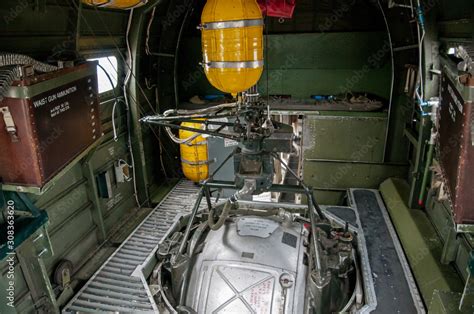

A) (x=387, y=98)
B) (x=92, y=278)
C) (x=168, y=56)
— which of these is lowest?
(x=92, y=278)

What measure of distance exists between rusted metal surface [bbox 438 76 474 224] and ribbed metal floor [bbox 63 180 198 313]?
9.70ft

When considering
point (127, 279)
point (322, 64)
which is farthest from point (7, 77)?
point (322, 64)

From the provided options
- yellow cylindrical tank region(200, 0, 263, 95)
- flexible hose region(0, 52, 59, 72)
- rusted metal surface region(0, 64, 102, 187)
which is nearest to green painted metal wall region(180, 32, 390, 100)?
yellow cylindrical tank region(200, 0, 263, 95)

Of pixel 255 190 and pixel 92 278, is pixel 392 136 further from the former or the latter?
pixel 92 278

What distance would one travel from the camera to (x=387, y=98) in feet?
21.6

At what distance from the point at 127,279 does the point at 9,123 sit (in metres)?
2.31

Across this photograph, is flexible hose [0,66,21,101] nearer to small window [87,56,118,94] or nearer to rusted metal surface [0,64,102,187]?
rusted metal surface [0,64,102,187]

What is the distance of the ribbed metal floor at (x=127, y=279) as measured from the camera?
3695 mm

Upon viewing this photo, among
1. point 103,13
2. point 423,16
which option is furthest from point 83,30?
point 423,16

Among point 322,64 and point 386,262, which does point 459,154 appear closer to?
point 386,262

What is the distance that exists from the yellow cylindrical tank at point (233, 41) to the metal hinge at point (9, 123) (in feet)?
5.86

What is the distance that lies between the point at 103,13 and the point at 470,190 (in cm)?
444

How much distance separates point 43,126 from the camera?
268 centimetres

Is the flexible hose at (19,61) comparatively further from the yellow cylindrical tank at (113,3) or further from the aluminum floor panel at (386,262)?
the aluminum floor panel at (386,262)
